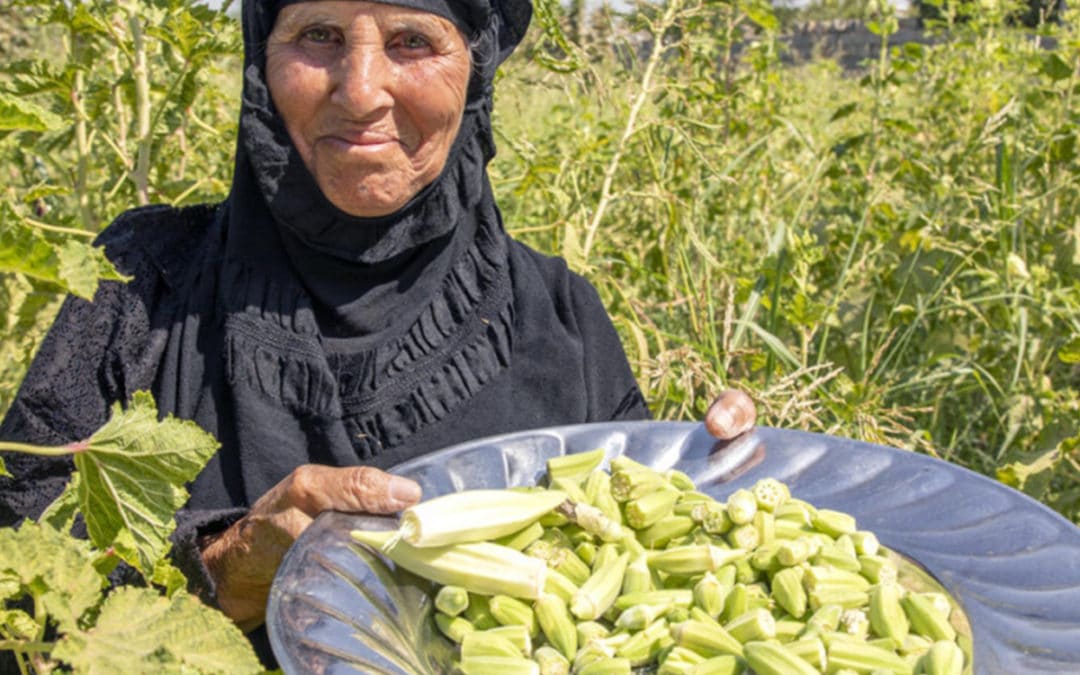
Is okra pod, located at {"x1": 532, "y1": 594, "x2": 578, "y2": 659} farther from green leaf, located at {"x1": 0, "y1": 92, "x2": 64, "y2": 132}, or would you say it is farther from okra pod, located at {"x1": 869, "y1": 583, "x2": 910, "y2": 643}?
green leaf, located at {"x1": 0, "y1": 92, "x2": 64, "y2": 132}

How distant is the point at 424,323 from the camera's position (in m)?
2.38

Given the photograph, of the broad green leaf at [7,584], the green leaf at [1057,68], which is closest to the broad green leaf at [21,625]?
the broad green leaf at [7,584]

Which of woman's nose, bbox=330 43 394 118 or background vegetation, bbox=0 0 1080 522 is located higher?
woman's nose, bbox=330 43 394 118

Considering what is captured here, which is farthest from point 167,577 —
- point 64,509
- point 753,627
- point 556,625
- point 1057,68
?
point 1057,68

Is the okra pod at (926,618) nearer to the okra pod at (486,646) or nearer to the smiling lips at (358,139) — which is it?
the okra pod at (486,646)

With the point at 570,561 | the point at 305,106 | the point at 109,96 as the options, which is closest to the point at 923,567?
the point at 570,561

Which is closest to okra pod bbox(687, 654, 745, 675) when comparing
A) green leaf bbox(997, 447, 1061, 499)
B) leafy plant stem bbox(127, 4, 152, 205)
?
green leaf bbox(997, 447, 1061, 499)

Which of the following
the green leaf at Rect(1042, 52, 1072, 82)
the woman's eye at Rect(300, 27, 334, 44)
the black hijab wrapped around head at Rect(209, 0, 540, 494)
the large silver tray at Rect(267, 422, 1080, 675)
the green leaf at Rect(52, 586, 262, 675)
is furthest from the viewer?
the green leaf at Rect(1042, 52, 1072, 82)

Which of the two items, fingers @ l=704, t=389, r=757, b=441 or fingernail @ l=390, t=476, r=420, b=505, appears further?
fingers @ l=704, t=389, r=757, b=441

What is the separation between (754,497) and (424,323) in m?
0.88

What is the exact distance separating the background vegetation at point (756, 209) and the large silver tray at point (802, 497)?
2.24ft

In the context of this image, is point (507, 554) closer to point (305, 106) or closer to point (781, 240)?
point (305, 106)

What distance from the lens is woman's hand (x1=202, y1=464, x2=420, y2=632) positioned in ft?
5.39

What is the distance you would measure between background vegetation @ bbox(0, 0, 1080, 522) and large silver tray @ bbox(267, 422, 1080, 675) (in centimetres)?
68
